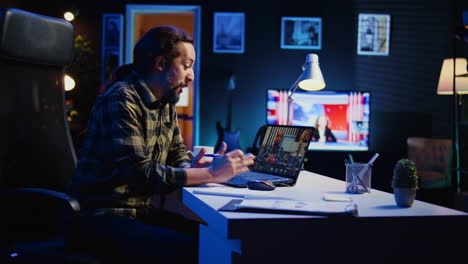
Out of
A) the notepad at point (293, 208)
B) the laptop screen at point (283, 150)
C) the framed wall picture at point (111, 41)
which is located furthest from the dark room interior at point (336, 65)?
the notepad at point (293, 208)

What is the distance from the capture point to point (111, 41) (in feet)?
19.5

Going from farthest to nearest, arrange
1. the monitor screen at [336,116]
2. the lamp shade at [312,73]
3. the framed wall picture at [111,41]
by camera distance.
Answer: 1. the framed wall picture at [111,41]
2. the monitor screen at [336,116]
3. the lamp shade at [312,73]

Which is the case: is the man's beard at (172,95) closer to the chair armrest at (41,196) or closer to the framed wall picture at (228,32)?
the chair armrest at (41,196)

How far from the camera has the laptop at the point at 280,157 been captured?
1.62 meters

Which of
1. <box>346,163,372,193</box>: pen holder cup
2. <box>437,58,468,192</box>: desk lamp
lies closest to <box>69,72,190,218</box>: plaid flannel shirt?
<box>346,163,372,193</box>: pen holder cup

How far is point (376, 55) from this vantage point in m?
5.87

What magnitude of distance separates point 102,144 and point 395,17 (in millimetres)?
5258

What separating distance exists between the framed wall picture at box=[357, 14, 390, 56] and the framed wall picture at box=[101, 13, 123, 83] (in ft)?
10.1

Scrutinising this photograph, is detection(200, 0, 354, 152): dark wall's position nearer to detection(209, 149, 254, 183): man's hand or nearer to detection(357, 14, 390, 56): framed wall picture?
detection(357, 14, 390, 56): framed wall picture

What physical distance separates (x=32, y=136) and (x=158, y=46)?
21.6 inches

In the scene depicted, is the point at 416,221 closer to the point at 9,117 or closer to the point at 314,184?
the point at 314,184

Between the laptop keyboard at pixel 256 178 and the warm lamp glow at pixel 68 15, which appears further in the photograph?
the warm lamp glow at pixel 68 15

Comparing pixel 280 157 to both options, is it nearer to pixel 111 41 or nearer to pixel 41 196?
pixel 41 196

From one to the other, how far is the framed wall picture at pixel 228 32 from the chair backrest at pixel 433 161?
2.47 m
